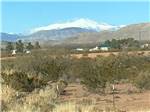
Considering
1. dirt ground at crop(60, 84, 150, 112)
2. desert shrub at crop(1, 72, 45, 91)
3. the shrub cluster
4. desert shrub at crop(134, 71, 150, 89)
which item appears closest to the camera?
dirt ground at crop(60, 84, 150, 112)

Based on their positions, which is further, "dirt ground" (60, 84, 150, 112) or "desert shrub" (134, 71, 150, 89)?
"desert shrub" (134, 71, 150, 89)

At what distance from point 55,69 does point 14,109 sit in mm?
21368

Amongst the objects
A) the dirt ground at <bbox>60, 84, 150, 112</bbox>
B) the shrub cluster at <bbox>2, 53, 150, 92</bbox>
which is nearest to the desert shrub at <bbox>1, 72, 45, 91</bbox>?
the shrub cluster at <bbox>2, 53, 150, 92</bbox>

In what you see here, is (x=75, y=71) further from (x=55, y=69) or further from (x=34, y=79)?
(x=34, y=79)

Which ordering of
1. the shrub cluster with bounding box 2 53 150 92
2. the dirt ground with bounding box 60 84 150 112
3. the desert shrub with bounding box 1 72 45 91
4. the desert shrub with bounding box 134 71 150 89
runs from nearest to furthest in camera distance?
the dirt ground with bounding box 60 84 150 112, the desert shrub with bounding box 1 72 45 91, the shrub cluster with bounding box 2 53 150 92, the desert shrub with bounding box 134 71 150 89

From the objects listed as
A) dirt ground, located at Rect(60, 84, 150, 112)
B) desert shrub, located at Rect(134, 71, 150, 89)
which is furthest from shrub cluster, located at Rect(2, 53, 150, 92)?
dirt ground, located at Rect(60, 84, 150, 112)

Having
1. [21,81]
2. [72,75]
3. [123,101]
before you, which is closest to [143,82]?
[123,101]

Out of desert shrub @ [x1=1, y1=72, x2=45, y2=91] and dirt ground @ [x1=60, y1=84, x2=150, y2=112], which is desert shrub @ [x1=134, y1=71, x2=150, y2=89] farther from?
desert shrub @ [x1=1, y1=72, x2=45, y2=91]

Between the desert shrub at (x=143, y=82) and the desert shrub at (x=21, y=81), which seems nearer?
the desert shrub at (x=21, y=81)

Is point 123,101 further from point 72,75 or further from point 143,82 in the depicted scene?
point 72,75

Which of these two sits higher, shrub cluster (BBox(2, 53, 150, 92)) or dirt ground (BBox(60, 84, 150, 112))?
shrub cluster (BBox(2, 53, 150, 92))

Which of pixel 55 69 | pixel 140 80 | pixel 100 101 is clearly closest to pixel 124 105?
pixel 100 101

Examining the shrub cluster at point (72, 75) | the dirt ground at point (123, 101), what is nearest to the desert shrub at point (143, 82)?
the shrub cluster at point (72, 75)

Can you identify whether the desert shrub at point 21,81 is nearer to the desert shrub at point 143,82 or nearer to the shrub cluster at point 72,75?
the shrub cluster at point 72,75
